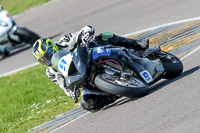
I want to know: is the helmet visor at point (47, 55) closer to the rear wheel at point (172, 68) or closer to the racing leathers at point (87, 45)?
the racing leathers at point (87, 45)

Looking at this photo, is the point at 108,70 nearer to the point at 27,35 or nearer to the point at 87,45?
the point at 87,45

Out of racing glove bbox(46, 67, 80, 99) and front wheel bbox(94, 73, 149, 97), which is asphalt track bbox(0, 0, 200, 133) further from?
racing glove bbox(46, 67, 80, 99)

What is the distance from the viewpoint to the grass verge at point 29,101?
9461mm

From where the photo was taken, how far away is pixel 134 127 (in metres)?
6.33

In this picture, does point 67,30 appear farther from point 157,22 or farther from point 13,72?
point 157,22

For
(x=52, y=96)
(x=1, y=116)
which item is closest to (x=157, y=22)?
(x=52, y=96)

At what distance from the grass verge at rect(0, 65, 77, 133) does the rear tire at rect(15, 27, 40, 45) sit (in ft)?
7.22

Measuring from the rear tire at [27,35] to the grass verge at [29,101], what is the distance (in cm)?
220

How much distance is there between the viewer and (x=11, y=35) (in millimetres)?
16094

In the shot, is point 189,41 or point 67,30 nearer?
point 189,41

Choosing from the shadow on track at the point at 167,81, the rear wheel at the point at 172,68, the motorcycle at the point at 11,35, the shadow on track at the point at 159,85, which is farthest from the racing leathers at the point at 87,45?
the motorcycle at the point at 11,35

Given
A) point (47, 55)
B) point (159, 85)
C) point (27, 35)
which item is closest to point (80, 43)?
point (47, 55)

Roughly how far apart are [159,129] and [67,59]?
2.07 metres

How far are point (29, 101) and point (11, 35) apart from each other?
560 cm
